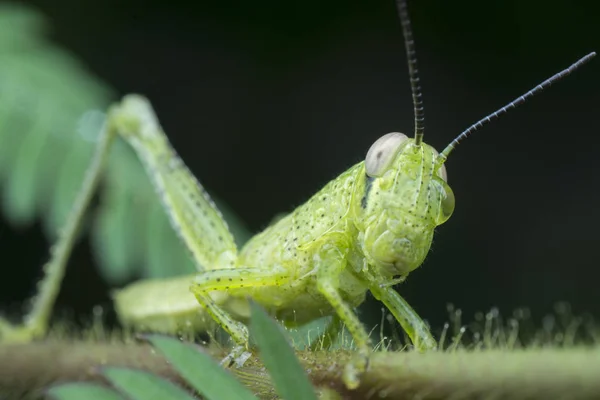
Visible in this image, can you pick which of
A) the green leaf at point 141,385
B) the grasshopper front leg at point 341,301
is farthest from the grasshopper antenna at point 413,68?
the green leaf at point 141,385

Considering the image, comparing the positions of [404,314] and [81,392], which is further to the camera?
[404,314]

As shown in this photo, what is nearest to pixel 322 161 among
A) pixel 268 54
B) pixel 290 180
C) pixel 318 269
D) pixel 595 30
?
pixel 290 180

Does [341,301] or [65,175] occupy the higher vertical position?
[65,175]

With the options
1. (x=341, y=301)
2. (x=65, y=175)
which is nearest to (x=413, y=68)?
(x=341, y=301)

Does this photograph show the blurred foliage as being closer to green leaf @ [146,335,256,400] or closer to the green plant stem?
the green plant stem

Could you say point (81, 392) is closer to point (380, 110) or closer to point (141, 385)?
point (141, 385)

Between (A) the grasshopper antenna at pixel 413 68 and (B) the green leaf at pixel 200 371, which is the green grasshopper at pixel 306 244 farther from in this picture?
(B) the green leaf at pixel 200 371
